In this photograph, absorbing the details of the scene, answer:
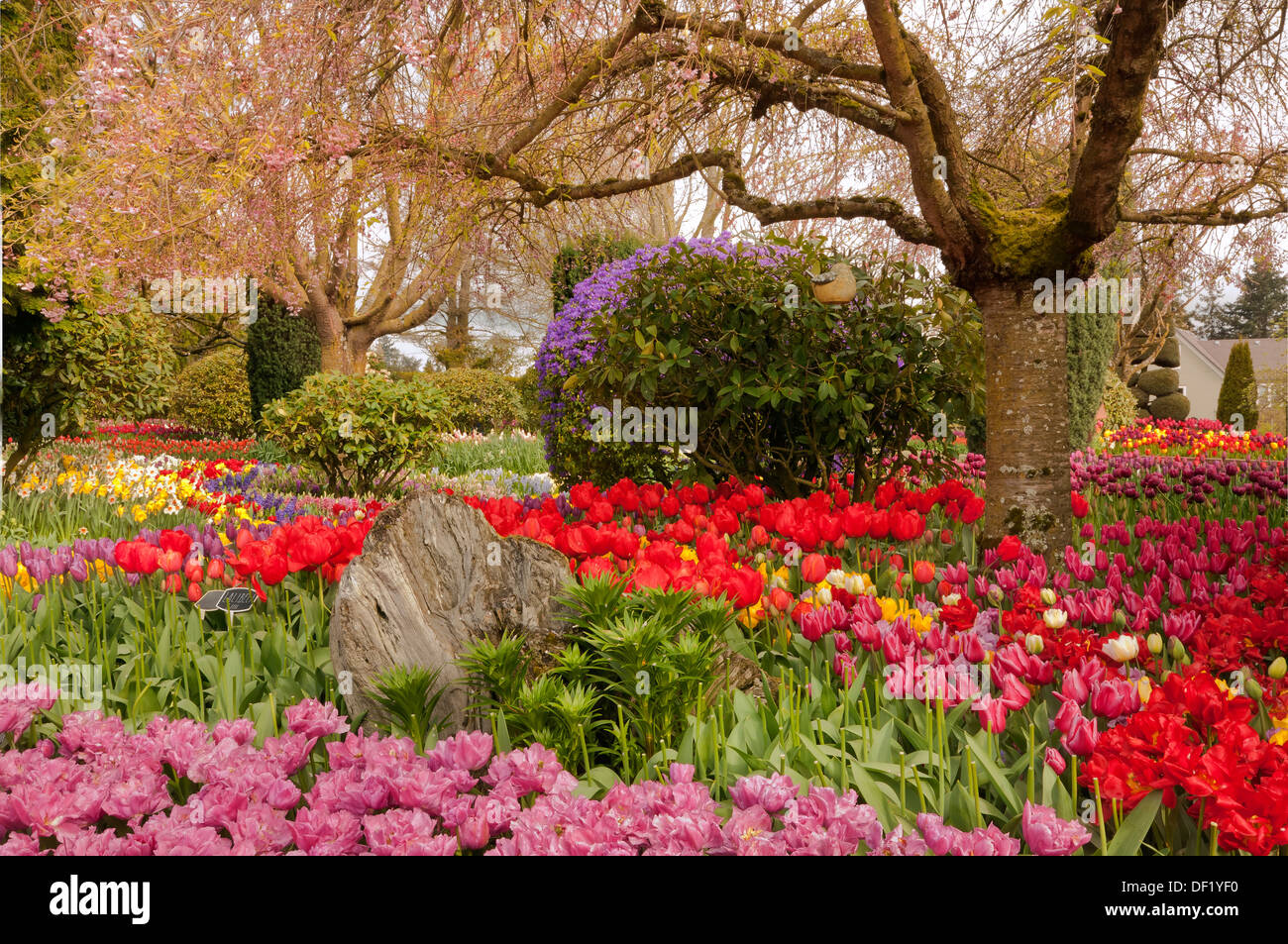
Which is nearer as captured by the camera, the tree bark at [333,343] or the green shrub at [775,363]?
the green shrub at [775,363]

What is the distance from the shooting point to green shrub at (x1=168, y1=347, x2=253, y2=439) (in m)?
18.0

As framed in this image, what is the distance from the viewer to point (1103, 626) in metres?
2.41

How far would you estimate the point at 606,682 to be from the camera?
2100 millimetres

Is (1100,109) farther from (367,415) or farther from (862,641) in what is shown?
(367,415)

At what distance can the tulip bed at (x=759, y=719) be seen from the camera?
1473 millimetres

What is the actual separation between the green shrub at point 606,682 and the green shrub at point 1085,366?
11.0m

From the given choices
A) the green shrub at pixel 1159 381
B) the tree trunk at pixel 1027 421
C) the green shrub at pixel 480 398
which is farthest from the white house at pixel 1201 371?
the tree trunk at pixel 1027 421

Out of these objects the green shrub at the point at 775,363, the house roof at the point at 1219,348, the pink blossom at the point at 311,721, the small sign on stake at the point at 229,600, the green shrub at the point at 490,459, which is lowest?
the pink blossom at the point at 311,721

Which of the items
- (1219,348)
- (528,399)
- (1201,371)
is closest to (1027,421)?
(528,399)

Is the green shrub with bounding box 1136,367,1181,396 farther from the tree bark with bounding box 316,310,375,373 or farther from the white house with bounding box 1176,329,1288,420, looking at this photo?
the tree bark with bounding box 316,310,375,373

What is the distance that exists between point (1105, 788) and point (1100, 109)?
270 centimetres

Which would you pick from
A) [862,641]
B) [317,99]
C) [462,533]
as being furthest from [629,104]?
[862,641]

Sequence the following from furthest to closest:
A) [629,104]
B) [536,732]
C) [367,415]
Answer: [367,415], [629,104], [536,732]

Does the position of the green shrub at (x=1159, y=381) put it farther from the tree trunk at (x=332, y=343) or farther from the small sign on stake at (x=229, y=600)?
the small sign on stake at (x=229, y=600)
